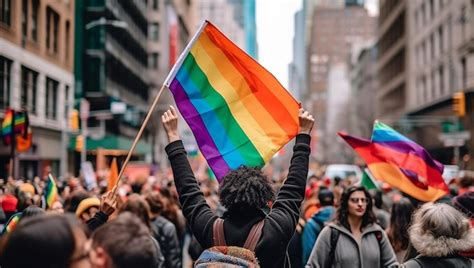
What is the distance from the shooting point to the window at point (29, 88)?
31987 millimetres

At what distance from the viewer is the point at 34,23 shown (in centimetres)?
3269

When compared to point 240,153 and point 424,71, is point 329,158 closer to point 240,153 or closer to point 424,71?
point 424,71

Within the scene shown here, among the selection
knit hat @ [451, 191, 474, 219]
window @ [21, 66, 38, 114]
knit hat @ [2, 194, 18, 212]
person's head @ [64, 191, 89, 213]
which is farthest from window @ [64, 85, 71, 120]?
knit hat @ [451, 191, 474, 219]

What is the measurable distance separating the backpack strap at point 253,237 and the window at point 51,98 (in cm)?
3350

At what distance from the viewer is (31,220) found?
282 centimetres

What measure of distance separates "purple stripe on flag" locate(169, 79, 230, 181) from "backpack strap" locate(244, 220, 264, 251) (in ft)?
4.33

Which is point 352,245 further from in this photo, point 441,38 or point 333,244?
point 441,38

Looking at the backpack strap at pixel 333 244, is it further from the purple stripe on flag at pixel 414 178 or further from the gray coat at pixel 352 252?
the purple stripe on flag at pixel 414 178

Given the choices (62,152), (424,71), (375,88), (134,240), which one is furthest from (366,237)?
(375,88)

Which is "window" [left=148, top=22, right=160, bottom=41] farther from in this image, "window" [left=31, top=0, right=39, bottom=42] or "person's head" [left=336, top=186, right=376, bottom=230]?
"person's head" [left=336, top=186, right=376, bottom=230]

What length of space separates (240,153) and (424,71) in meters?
55.0

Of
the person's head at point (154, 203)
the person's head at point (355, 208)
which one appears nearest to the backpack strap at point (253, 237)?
the person's head at point (355, 208)

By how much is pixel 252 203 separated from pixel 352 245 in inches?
98.1

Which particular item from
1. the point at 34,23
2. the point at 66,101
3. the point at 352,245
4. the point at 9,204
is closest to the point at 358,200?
the point at 352,245
